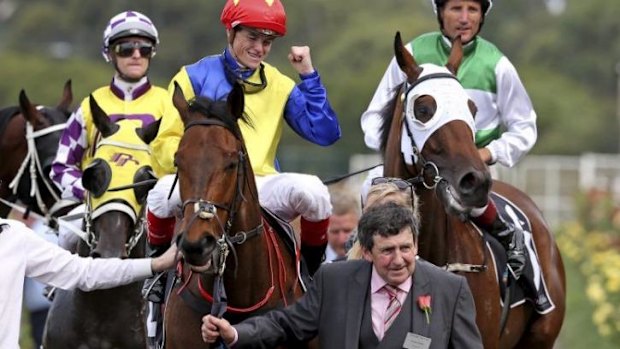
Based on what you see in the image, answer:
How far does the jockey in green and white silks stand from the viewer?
877cm

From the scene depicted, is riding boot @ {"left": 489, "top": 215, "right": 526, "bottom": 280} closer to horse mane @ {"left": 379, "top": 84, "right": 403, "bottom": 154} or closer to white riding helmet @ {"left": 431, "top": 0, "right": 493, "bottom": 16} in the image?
horse mane @ {"left": 379, "top": 84, "right": 403, "bottom": 154}

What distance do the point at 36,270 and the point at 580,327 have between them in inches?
317

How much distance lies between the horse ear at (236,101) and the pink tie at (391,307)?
1.01m

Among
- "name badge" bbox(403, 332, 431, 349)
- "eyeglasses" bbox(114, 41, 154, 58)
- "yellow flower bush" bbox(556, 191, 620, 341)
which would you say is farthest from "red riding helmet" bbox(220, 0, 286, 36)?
"yellow flower bush" bbox(556, 191, 620, 341)

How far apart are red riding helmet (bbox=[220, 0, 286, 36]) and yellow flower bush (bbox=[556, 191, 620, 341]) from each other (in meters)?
5.03

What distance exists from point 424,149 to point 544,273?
1.73 m

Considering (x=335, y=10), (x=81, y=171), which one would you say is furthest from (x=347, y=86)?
(x=81, y=171)

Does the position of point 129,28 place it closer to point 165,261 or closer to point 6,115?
point 6,115

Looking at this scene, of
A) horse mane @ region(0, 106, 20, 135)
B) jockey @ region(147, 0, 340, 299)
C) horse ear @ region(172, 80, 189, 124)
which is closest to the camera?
horse ear @ region(172, 80, 189, 124)

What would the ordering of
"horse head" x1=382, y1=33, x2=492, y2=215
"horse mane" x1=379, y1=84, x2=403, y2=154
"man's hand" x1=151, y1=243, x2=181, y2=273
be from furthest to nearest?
"horse mane" x1=379, y1=84, x2=403, y2=154
"horse head" x1=382, y1=33, x2=492, y2=215
"man's hand" x1=151, y1=243, x2=181, y2=273

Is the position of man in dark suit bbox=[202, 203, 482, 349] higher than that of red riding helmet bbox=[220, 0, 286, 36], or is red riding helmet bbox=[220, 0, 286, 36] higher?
red riding helmet bbox=[220, 0, 286, 36]

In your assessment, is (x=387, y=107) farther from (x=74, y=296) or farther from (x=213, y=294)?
(x=74, y=296)

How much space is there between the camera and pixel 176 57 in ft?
238

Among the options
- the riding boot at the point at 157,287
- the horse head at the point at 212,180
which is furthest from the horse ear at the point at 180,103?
the riding boot at the point at 157,287
